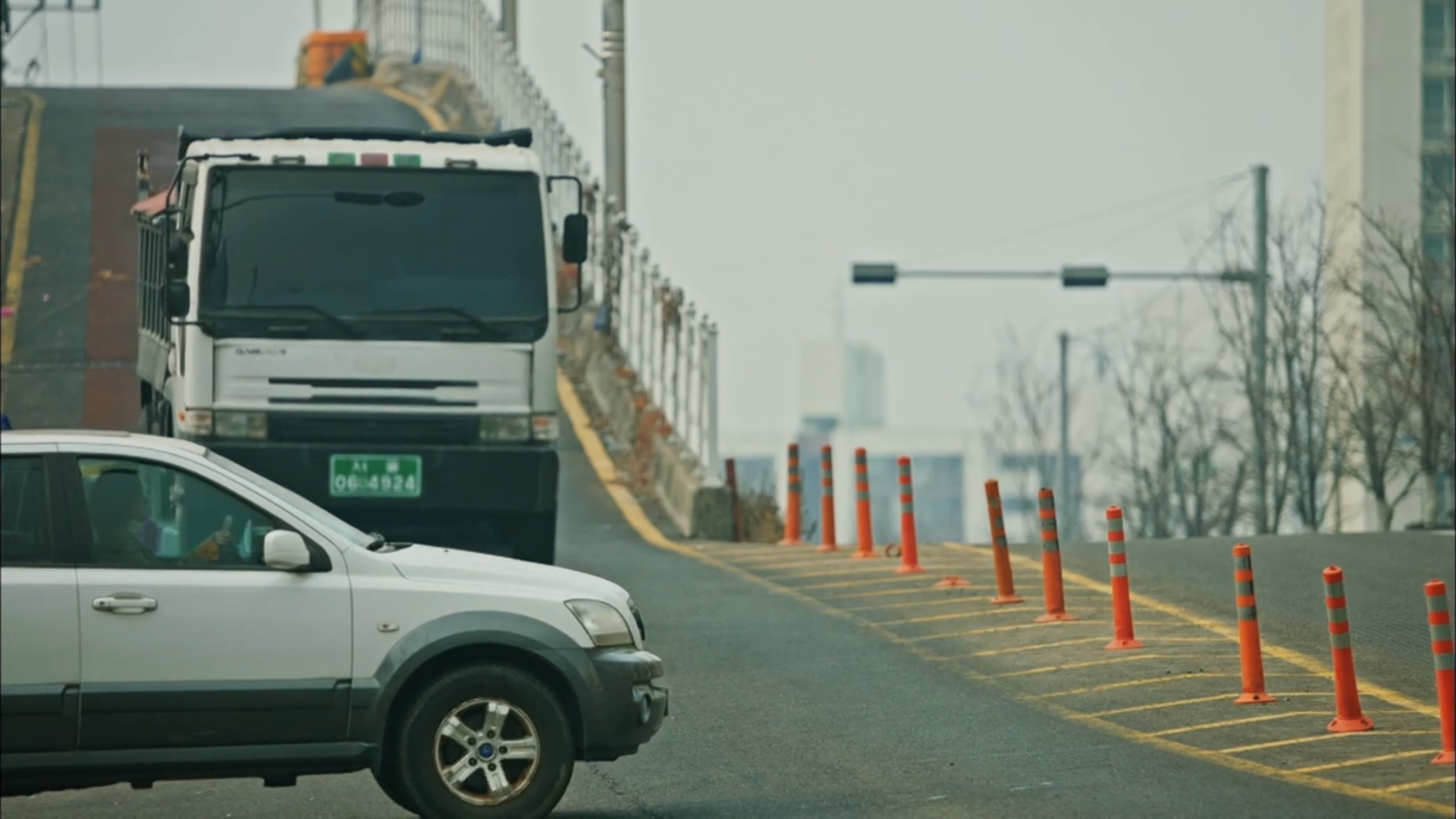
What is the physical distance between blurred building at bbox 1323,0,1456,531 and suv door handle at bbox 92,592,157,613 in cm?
6272

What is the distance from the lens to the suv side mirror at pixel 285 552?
896 centimetres

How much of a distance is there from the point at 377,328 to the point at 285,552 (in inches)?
252

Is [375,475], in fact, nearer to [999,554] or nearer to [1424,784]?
[999,554]

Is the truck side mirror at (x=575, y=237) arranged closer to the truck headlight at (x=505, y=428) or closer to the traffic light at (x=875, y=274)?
the truck headlight at (x=505, y=428)

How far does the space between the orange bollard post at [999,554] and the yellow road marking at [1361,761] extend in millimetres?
6005

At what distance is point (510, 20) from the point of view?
4325 cm

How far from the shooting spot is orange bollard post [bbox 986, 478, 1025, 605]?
16.7m

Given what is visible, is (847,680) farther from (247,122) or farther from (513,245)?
(247,122)

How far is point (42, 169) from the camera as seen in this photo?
38.9 m

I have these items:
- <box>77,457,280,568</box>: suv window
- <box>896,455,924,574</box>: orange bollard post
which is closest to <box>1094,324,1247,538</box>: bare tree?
<box>896,455,924,574</box>: orange bollard post

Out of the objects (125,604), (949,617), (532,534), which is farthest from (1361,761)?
(532,534)

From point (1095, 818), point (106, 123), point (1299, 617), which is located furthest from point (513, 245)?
point (106, 123)

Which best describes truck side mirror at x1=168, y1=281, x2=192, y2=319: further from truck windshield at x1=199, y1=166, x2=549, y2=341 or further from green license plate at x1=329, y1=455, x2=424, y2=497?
green license plate at x1=329, y1=455, x2=424, y2=497

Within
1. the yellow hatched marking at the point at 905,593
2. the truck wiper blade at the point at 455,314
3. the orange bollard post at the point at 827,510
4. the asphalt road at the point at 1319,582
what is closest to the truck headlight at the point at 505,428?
the truck wiper blade at the point at 455,314
